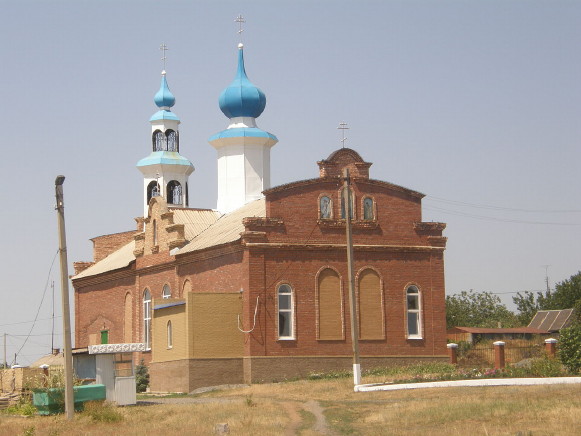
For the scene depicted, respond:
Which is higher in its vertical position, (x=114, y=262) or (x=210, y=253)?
(x=114, y=262)

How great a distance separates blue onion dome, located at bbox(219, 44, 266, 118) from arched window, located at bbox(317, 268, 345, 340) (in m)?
13.2

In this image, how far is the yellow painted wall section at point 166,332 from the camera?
44.2m

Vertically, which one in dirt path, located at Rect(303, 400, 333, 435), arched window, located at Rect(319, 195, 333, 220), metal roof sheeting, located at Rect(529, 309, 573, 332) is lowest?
dirt path, located at Rect(303, 400, 333, 435)

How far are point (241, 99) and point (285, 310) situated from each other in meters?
14.5

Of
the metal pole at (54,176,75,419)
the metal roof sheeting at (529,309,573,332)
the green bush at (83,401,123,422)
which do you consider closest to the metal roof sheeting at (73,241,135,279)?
the green bush at (83,401,123,422)

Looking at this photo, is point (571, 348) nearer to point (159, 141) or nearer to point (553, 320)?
point (159, 141)

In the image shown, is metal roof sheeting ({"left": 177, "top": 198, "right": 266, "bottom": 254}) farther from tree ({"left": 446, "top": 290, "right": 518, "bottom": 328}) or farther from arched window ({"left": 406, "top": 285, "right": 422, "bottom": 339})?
tree ({"left": 446, "top": 290, "right": 518, "bottom": 328})

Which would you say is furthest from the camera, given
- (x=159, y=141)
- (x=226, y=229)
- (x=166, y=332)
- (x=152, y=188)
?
(x=159, y=141)

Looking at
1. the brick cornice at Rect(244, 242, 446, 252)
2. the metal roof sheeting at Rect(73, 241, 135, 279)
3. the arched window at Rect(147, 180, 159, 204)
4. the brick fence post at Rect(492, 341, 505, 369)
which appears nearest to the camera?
the brick fence post at Rect(492, 341, 505, 369)

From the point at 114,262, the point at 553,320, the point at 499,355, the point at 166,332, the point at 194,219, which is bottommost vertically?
the point at 499,355

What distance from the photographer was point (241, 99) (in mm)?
54969

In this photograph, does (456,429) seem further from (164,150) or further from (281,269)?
(164,150)

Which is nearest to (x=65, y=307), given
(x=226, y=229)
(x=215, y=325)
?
(x=215, y=325)

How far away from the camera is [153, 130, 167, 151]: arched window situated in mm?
65438
